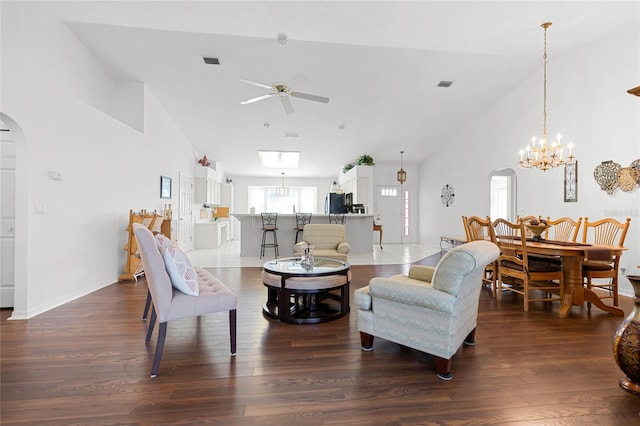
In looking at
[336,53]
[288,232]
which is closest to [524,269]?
[336,53]

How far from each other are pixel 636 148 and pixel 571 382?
3.88m

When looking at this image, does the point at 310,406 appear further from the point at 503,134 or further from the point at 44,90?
the point at 503,134

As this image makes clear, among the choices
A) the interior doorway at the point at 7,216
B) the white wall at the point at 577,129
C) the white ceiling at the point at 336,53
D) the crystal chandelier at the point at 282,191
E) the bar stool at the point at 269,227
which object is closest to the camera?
the interior doorway at the point at 7,216

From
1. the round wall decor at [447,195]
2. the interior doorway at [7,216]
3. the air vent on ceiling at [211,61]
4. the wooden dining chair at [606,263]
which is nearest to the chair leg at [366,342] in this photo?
the wooden dining chair at [606,263]

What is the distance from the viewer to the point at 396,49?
15.8 ft

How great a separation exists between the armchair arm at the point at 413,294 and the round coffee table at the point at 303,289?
77 centimetres

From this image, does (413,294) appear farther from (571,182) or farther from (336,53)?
(571,182)

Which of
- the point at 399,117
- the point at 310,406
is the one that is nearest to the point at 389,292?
the point at 310,406

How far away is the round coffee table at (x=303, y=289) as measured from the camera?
2.94 metres

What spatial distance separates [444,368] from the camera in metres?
1.98

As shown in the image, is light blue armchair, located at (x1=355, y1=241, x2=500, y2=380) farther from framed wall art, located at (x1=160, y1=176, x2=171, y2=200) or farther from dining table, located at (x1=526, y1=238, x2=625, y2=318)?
framed wall art, located at (x1=160, y1=176, x2=171, y2=200)

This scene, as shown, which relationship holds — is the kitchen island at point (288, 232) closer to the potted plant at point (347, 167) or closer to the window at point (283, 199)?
the potted plant at point (347, 167)

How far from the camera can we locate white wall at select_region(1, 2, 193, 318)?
10.3 feet

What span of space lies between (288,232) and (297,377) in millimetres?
5685
